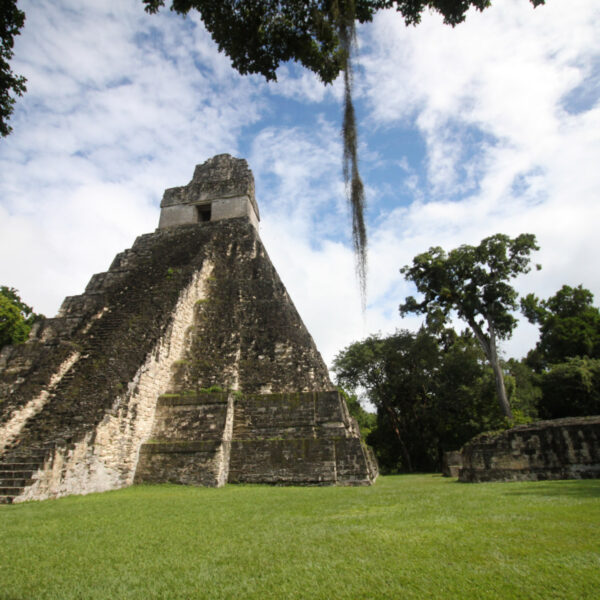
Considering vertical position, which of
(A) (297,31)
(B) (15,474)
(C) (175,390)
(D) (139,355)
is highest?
(A) (297,31)

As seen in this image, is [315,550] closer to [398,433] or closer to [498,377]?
[498,377]

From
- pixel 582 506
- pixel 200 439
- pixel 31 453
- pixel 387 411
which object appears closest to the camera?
pixel 582 506

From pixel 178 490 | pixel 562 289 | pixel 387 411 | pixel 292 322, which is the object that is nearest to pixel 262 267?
pixel 292 322

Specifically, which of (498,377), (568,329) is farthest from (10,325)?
(568,329)

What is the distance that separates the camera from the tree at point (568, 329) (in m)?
27.5

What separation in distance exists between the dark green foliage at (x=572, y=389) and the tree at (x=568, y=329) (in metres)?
2.65

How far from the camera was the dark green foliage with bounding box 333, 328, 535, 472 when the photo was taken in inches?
851

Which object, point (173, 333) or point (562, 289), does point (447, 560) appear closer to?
point (173, 333)

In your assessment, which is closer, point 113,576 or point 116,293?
point 113,576

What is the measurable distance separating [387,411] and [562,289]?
2017cm

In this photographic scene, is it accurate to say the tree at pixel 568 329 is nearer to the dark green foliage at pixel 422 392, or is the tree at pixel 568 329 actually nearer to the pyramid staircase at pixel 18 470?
the dark green foliage at pixel 422 392

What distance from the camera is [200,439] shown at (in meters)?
9.02

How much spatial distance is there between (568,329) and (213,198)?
27.9m

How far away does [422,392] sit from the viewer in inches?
960
